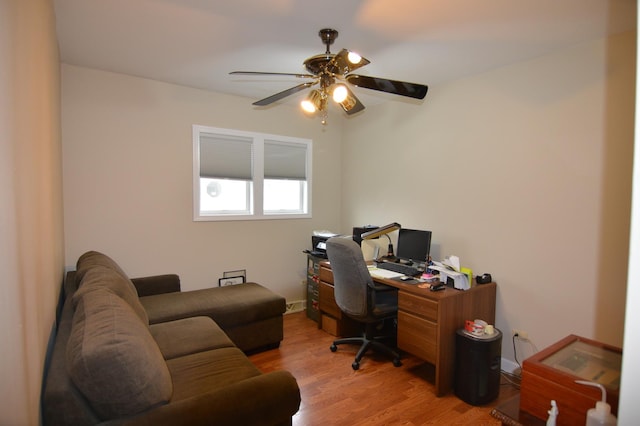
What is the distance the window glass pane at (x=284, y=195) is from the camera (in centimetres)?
415

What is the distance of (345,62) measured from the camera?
1.91 m

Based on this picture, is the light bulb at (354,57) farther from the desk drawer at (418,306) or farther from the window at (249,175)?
the window at (249,175)

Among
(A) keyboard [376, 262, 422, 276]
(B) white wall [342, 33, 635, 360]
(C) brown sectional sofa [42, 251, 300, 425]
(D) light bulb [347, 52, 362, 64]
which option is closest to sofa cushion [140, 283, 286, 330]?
(C) brown sectional sofa [42, 251, 300, 425]

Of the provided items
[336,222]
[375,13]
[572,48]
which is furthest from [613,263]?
[336,222]

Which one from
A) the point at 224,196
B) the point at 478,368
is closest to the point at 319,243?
the point at 224,196

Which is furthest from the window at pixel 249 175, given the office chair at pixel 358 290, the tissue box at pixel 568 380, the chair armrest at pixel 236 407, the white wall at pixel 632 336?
the white wall at pixel 632 336

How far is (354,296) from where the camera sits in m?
2.81

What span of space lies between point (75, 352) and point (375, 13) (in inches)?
87.4

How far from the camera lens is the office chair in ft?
8.98

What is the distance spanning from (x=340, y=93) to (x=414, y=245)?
5.62 feet

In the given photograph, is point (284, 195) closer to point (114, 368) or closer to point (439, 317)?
point (439, 317)

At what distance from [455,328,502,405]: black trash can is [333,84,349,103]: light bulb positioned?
73.8 inches

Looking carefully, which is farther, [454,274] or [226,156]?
[226,156]

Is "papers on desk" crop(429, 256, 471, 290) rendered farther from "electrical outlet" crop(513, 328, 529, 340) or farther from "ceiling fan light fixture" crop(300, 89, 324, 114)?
"ceiling fan light fixture" crop(300, 89, 324, 114)
